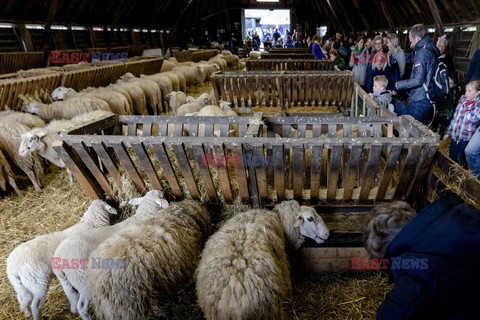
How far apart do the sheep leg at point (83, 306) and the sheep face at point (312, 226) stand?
190 cm

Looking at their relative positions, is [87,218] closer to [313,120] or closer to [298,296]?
[298,296]

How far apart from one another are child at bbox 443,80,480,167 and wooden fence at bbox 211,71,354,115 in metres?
2.74

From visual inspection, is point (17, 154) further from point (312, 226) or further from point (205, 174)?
point (312, 226)

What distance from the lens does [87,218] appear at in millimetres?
2875

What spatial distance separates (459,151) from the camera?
3.97 meters

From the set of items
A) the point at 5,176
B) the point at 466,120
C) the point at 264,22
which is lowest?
the point at 5,176

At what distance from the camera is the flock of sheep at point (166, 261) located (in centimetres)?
181

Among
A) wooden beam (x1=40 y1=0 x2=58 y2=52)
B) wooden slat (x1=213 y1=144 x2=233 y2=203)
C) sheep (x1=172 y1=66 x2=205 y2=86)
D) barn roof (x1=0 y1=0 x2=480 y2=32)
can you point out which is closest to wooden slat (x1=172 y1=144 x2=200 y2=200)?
wooden slat (x1=213 y1=144 x2=233 y2=203)

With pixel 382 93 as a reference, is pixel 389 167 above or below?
below

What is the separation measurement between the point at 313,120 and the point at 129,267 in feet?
8.48

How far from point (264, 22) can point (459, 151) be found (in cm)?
3619

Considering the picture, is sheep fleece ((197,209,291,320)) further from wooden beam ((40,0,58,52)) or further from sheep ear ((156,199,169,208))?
wooden beam ((40,0,58,52))

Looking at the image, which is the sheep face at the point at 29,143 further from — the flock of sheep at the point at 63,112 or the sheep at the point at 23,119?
the sheep at the point at 23,119

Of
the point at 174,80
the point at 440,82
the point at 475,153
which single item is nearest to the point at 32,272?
the point at 475,153
